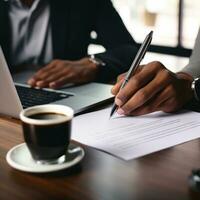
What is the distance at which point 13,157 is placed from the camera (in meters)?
0.72

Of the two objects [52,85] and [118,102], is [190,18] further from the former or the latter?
[118,102]

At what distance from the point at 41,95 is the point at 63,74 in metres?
0.20

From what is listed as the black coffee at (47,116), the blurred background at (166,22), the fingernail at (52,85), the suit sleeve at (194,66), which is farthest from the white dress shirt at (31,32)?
the blurred background at (166,22)

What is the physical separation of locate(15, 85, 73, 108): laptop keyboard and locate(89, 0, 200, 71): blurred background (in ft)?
7.29

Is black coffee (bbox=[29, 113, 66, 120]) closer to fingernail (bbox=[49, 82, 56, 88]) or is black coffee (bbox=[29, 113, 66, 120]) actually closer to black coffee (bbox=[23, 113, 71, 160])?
black coffee (bbox=[23, 113, 71, 160])

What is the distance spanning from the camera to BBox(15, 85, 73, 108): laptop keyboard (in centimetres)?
109

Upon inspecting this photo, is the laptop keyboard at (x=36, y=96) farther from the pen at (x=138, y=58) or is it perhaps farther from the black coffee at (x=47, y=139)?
the black coffee at (x=47, y=139)

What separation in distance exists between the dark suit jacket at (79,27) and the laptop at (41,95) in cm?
54

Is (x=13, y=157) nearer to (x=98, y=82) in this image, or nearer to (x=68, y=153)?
(x=68, y=153)

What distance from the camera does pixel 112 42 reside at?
184 centimetres

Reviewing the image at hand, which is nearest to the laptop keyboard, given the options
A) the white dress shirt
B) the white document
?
the white document

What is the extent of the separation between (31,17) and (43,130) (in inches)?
49.3

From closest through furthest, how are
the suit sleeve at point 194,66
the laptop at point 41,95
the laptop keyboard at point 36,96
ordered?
1. the laptop at point 41,95
2. the laptop keyboard at point 36,96
3. the suit sleeve at point 194,66

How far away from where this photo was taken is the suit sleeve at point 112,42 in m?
1.51
